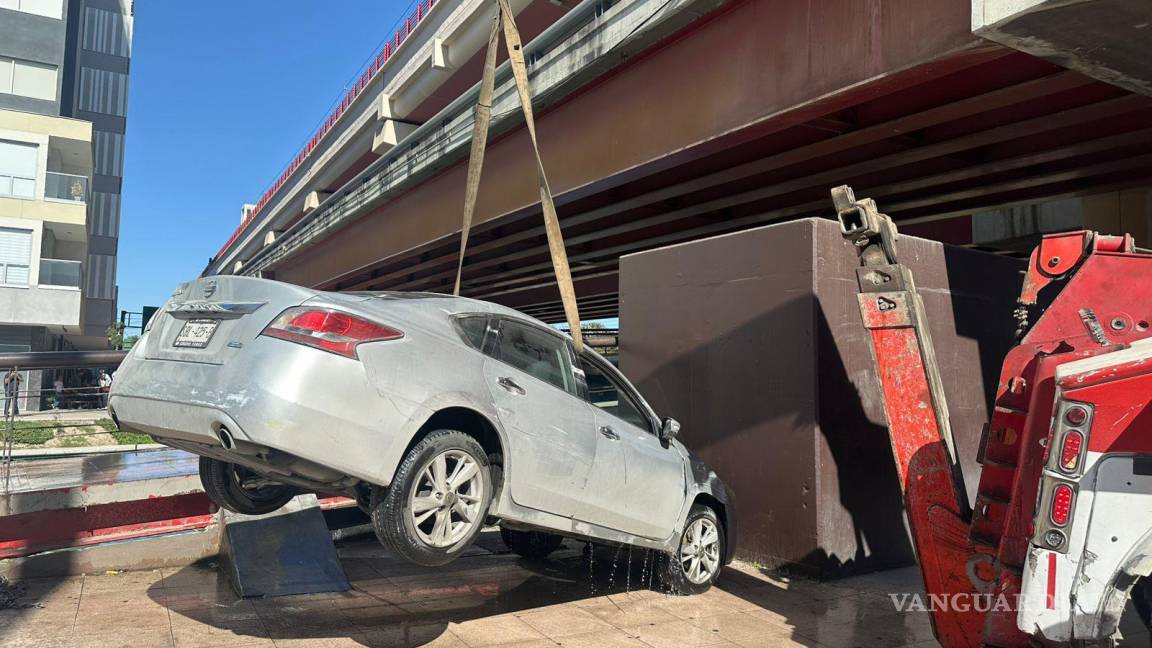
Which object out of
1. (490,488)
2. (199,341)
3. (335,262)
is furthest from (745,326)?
(335,262)

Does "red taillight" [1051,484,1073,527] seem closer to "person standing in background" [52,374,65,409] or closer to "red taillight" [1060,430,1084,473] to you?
"red taillight" [1060,430,1084,473]

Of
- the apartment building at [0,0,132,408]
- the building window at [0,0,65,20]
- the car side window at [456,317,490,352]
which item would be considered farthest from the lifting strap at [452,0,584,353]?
the building window at [0,0,65,20]

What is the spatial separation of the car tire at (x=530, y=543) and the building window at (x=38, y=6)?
1836 inches

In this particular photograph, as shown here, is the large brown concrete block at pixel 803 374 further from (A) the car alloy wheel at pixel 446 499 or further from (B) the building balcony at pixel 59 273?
(B) the building balcony at pixel 59 273

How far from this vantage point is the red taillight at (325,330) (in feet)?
12.7

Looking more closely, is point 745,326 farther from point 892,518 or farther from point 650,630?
point 650,630

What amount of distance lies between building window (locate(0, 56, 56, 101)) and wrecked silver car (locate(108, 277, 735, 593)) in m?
45.7

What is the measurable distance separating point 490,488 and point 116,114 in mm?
78254

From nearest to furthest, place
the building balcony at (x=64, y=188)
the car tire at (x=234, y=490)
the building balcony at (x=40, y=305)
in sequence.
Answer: the car tire at (x=234, y=490) < the building balcony at (x=40, y=305) < the building balcony at (x=64, y=188)

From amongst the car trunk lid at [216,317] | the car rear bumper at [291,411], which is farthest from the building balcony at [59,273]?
the car rear bumper at [291,411]

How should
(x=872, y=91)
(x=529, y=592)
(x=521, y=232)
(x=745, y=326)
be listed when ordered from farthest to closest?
(x=521, y=232) → (x=872, y=91) → (x=745, y=326) → (x=529, y=592)

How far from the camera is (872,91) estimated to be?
858cm

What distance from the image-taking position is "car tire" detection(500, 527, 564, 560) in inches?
279

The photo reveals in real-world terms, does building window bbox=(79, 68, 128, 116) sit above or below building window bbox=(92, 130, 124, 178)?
above
